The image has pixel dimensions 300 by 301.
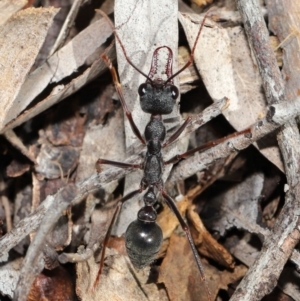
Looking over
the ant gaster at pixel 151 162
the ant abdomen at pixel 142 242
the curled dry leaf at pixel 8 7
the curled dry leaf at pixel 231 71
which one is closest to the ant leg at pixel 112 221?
the ant gaster at pixel 151 162

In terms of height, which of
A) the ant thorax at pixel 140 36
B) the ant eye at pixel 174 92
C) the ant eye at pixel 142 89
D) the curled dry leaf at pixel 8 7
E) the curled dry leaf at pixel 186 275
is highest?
the curled dry leaf at pixel 8 7

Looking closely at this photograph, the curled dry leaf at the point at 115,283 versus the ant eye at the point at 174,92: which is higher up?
the ant eye at the point at 174,92

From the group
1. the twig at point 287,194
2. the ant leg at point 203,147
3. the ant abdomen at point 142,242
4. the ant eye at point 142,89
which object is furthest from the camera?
the ant eye at point 142,89

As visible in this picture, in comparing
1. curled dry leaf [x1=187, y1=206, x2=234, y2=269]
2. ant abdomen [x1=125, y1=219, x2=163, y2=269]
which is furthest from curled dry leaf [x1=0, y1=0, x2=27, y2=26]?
curled dry leaf [x1=187, y1=206, x2=234, y2=269]

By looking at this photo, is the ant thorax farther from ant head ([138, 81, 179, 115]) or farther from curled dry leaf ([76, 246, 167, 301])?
curled dry leaf ([76, 246, 167, 301])

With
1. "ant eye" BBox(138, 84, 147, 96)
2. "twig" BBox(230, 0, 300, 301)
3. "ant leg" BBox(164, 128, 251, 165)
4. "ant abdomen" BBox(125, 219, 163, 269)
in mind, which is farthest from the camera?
"ant eye" BBox(138, 84, 147, 96)

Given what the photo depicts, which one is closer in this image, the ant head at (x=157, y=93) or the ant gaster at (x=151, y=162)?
the ant gaster at (x=151, y=162)

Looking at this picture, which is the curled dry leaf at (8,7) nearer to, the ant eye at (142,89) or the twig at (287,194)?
the ant eye at (142,89)
